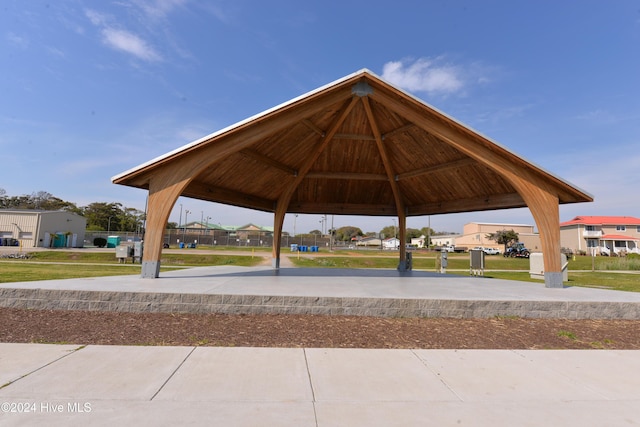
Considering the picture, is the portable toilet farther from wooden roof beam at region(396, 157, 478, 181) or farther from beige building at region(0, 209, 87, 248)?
wooden roof beam at region(396, 157, 478, 181)

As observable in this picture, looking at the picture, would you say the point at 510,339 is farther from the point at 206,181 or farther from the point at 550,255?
the point at 206,181

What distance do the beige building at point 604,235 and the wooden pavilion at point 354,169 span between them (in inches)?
2599

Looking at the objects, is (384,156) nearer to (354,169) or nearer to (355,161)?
(355,161)

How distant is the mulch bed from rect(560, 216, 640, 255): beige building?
71.6 metres

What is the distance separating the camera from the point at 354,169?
15.1 m

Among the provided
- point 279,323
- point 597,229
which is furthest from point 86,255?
point 597,229

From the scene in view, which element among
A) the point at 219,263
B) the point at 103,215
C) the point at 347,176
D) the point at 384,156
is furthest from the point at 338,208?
the point at 103,215

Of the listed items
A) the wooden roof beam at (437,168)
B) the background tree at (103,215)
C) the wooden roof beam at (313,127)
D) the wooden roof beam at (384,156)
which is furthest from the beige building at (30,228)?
the wooden roof beam at (437,168)

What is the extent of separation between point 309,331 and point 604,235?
80984 mm

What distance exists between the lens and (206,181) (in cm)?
1223

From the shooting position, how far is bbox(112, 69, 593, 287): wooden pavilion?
377 inches

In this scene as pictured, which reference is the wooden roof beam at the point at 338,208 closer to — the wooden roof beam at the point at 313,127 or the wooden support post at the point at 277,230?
the wooden support post at the point at 277,230

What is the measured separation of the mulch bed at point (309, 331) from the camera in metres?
5.52

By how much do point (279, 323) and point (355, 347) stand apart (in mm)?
1890
